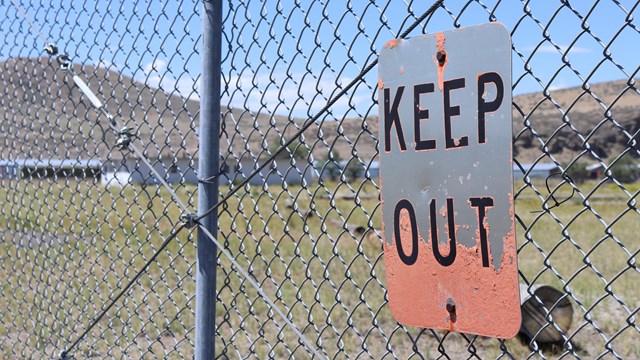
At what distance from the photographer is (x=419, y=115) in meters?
1.61

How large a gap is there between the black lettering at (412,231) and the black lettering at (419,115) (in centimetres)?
14

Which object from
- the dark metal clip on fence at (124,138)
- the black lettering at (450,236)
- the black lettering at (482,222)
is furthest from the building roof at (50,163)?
the black lettering at (482,222)

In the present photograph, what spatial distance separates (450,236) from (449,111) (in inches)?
11.4

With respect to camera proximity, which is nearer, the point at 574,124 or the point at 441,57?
the point at 441,57

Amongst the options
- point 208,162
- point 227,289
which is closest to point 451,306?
point 208,162

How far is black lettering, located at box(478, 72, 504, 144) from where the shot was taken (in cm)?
147

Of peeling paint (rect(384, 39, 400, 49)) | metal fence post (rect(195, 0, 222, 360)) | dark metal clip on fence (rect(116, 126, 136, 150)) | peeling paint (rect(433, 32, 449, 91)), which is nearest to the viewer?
peeling paint (rect(433, 32, 449, 91))

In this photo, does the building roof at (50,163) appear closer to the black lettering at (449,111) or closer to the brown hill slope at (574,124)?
the brown hill slope at (574,124)

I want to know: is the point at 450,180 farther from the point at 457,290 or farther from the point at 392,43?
the point at 392,43

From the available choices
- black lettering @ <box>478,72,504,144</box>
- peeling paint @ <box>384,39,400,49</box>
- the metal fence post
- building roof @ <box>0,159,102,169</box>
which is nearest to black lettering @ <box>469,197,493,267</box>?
black lettering @ <box>478,72,504,144</box>

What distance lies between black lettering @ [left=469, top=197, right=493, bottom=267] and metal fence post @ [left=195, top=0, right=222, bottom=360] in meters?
1.08

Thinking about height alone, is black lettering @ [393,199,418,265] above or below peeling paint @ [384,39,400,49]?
below

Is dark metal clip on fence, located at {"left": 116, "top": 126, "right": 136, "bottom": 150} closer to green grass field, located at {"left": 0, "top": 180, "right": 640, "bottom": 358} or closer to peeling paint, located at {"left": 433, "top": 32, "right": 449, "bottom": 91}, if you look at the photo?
green grass field, located at {"left": 0, "top": 180, "right": 640, "bottom": 358}

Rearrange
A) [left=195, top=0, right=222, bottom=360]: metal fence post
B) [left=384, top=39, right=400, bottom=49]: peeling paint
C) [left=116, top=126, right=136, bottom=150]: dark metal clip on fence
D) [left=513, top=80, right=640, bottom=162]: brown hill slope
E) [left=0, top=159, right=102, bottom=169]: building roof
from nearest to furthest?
1. [left=513, top=80, right=640, bottom=162]: brown hill slope
2. [left=384, top=39, right=400, bottom=49]: peeling paint
3. [left=195, top=0, right=222, bottom=360]: metal fence post
4. [left=116, top=126, right=136, bottom=150]: dark metal clip on fence
5. [left=0, top=159, right=102, bottom=169]: building roof
